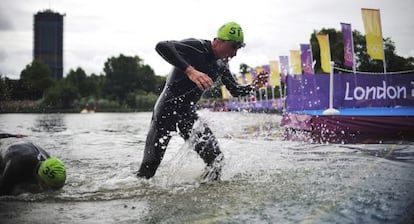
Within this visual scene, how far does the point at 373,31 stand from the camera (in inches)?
680

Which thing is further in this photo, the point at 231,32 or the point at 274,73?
the point at 274,73

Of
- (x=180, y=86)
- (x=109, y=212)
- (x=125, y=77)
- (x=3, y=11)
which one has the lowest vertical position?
(x=109, y=212)

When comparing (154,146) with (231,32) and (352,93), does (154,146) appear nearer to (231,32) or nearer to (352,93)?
(231,32)

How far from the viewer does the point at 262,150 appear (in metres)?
7.40

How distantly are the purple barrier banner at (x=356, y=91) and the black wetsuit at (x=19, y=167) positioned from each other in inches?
443

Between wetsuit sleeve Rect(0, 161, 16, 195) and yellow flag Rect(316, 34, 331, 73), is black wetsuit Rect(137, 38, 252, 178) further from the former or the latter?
yellow flag Rect(316, 34, 331, 73)

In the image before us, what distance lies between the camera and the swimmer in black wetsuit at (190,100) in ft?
13.7

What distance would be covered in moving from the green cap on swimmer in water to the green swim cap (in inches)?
89.1

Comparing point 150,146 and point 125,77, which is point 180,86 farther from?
point 125,77

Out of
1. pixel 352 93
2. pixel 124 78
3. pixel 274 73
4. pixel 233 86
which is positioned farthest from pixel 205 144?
pixel 124 78

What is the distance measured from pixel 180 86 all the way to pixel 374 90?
1244cm

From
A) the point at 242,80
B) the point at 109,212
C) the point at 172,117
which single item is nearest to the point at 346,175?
the point at 172,117

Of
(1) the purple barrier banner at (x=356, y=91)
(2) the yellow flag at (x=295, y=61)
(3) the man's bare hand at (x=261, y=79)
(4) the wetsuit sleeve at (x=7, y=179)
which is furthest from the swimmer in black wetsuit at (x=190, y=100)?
(2) the yellow flag at (x=295, y=61)

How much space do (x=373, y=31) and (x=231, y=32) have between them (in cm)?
1544
